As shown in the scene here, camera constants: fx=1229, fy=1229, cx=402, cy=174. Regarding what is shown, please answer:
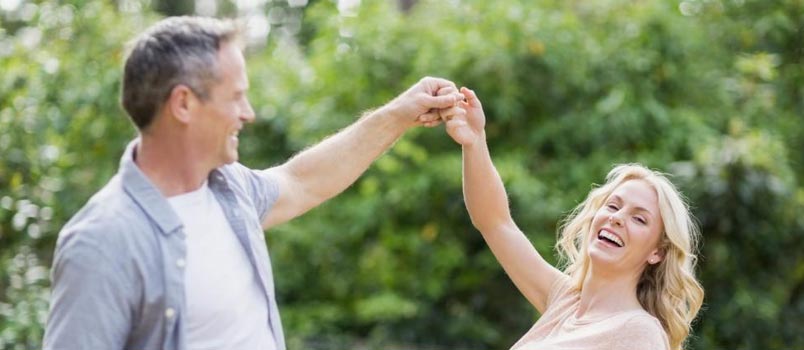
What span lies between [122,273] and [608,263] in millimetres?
1170

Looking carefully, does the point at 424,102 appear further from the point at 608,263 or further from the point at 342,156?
the point at 608,263

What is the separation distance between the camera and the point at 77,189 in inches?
215

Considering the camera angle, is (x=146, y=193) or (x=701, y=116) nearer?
(x=146, y=193)

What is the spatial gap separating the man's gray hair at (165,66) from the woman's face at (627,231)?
1053mm

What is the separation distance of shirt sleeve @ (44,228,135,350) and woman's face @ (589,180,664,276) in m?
1.18

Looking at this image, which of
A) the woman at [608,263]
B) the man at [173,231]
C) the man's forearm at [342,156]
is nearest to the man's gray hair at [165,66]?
the man at [173,231]

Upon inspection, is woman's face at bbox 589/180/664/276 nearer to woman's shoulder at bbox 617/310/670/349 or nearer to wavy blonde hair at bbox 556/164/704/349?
wavy blonde hair at bbox 556/164/704/349

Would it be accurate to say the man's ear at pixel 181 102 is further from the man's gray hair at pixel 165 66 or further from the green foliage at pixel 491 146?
the green foliage at pixel 491 146

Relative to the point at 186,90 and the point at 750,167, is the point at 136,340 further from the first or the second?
the point at 750,167

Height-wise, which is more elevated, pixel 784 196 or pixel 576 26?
pixel 576 26

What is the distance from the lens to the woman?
8.75 ft

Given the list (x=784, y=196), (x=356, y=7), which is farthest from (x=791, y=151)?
(x=356, y=7)

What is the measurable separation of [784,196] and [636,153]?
0.76 m

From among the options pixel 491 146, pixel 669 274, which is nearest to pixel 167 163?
pixel 669 274
